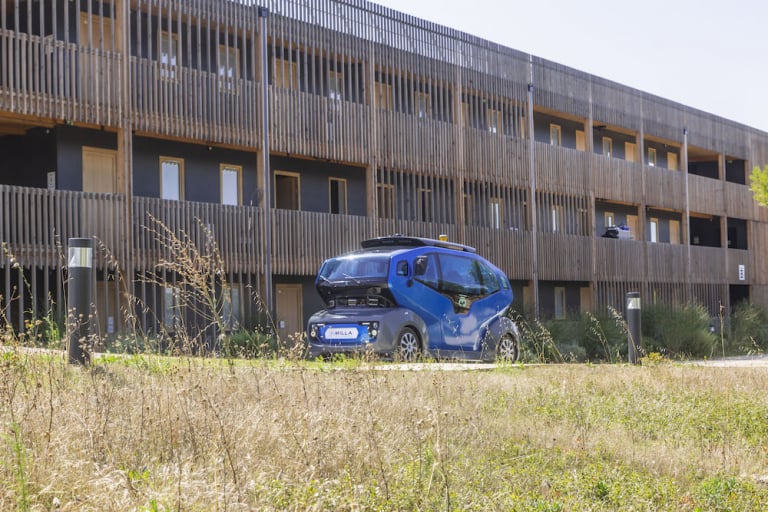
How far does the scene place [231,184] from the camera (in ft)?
82.1

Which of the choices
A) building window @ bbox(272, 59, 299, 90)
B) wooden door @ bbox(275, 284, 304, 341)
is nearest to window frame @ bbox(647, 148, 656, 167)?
building window @ bbox(272, 59, 299, 90)

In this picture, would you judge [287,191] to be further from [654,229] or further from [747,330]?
[654,229]

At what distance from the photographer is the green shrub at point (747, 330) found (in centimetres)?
3014

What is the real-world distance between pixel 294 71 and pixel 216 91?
450 centimetres

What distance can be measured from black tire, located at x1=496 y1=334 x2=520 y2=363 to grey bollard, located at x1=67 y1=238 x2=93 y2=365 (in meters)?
8.72

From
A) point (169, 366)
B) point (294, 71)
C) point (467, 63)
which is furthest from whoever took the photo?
point (467, 63)

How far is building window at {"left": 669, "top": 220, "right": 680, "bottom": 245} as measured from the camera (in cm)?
4203

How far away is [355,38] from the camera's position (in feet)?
84.1

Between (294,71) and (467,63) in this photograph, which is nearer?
(294,71)

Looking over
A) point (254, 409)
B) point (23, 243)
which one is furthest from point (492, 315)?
point (254, 409)

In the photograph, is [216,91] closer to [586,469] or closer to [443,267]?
[443,267]

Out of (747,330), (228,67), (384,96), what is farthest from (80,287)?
(747,330)

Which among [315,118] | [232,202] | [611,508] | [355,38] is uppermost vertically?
[355,38]

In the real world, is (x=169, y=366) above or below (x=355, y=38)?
below
